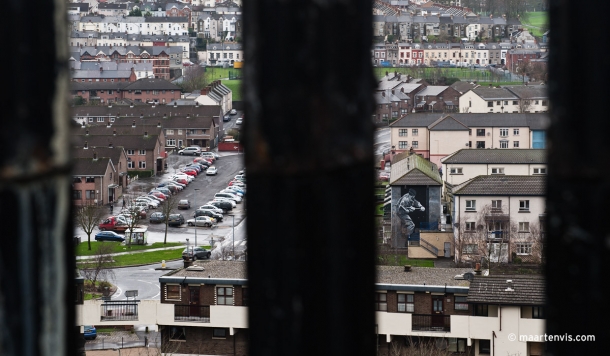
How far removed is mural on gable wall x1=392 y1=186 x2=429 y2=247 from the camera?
16.0 metres

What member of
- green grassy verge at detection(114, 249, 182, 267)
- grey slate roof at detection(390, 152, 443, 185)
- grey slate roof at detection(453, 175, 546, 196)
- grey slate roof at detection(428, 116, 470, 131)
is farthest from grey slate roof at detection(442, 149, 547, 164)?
green grassy verge at detection(114, 249, 182, 267)

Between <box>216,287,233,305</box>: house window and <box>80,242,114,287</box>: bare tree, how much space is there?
12.2ft

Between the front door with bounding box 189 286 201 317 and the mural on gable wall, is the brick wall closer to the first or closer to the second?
the front door with bounding box 189 286 201 317

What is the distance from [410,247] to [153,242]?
4388 millimetres

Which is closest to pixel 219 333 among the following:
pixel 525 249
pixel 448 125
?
pixel 525 249

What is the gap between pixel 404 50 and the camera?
1713 inches

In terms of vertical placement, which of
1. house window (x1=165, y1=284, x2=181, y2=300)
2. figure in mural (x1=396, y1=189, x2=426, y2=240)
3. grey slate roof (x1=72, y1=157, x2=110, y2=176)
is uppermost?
grey slate roof (x1=72, y1=157, x2=110, y2=176)

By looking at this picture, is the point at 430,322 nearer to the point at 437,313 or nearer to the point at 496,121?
the point at 437,313

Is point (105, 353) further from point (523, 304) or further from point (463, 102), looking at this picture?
point (463, 102)

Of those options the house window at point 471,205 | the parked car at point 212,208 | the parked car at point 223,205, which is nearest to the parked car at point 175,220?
the parked car at point 212,208

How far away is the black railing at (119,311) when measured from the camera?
33.3 feet

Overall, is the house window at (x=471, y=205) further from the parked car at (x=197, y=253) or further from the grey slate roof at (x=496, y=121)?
the grey slate roof at (x=496, y=121)

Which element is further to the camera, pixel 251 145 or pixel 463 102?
pixel 463 102

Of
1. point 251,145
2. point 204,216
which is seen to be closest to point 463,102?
point 204,216
